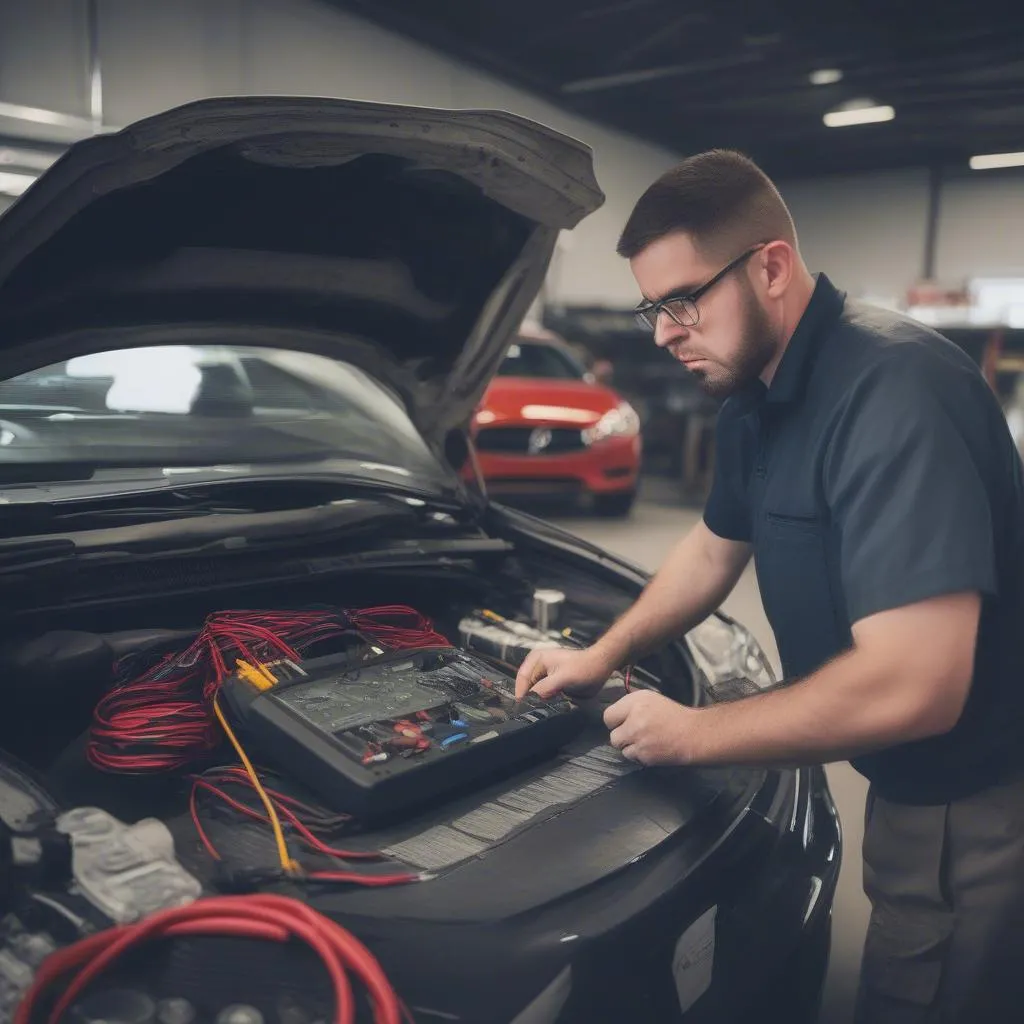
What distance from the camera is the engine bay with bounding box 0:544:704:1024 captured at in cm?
93

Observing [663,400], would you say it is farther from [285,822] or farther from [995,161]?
[995,161]

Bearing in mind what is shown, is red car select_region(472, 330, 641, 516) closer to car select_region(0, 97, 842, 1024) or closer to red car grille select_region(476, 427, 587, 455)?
red car grille select_region(476, 427, 587, 455)

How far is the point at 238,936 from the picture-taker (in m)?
0.90

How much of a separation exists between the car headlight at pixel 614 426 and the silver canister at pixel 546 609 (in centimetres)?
393

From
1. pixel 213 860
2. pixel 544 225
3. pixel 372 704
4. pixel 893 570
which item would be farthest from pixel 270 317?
pixel 893 570

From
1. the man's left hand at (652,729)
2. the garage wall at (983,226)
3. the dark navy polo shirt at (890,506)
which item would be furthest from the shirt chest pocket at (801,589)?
the garage wall at (983,226)

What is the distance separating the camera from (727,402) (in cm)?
145

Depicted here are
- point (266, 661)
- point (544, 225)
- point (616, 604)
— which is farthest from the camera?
point (616, 604)

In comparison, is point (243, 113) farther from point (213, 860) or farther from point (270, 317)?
point (213, 860)

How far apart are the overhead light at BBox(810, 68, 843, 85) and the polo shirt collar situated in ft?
32.6

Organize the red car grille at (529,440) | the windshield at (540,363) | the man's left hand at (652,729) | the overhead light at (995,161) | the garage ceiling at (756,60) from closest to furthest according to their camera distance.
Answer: the man's left hand at (652,729) < the red car grille at (529,440) < the windshield at (540,363) < the garage ceiling at (756,60) < the overhead light at (995,161)

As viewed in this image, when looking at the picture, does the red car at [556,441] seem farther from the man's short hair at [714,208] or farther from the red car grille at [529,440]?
the man's short hair at [714,208]

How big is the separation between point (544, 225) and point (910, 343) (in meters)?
0.68

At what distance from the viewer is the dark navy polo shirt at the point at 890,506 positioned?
40.8 inches
